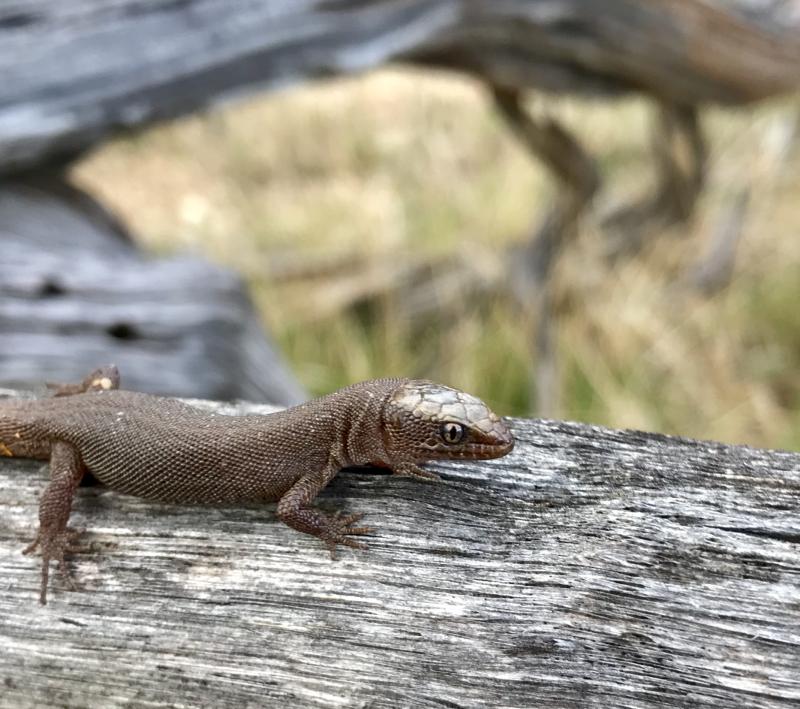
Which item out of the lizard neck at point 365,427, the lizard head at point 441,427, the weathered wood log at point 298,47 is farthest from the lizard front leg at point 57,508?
the weathered wood log at point 298,47

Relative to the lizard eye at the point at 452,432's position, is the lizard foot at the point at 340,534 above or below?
below

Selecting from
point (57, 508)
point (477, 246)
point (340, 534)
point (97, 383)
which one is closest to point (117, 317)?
point (97, 383)

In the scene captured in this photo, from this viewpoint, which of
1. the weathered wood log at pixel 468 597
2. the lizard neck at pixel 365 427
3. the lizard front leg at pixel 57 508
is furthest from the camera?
the lizard neck at pixel 365 427

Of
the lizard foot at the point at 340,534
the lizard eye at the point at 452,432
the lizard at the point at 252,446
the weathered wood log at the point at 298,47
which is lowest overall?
the lizard foot at the point at 340,534

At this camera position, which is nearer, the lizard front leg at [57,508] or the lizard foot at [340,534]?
the lizard foot at [340,534]

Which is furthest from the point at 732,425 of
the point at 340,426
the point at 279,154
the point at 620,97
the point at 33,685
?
the point at 279,154

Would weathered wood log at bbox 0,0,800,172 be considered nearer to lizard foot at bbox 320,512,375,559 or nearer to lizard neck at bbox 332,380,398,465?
lizard neck at bbox 332,380,398,465

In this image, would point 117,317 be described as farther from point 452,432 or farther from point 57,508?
point 452,432

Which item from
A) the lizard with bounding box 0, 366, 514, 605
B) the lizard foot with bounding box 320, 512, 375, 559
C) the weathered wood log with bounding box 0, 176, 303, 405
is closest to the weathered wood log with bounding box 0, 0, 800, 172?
the weathered wood log with bounding box 0, 176, 303, 405

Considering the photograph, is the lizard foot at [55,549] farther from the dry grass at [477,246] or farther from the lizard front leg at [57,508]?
the dry grass at [477,246]

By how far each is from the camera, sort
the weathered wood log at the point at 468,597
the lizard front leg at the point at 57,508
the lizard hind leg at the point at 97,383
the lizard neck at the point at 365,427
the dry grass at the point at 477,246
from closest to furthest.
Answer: the weathered wood log at the point at 468,597 < the lizard front leg at the point at 57,508 < the lizard neck at the point at 365,427 < the lizard hind leg at the point at 97,383 < the dry grass at the point at 477,246
